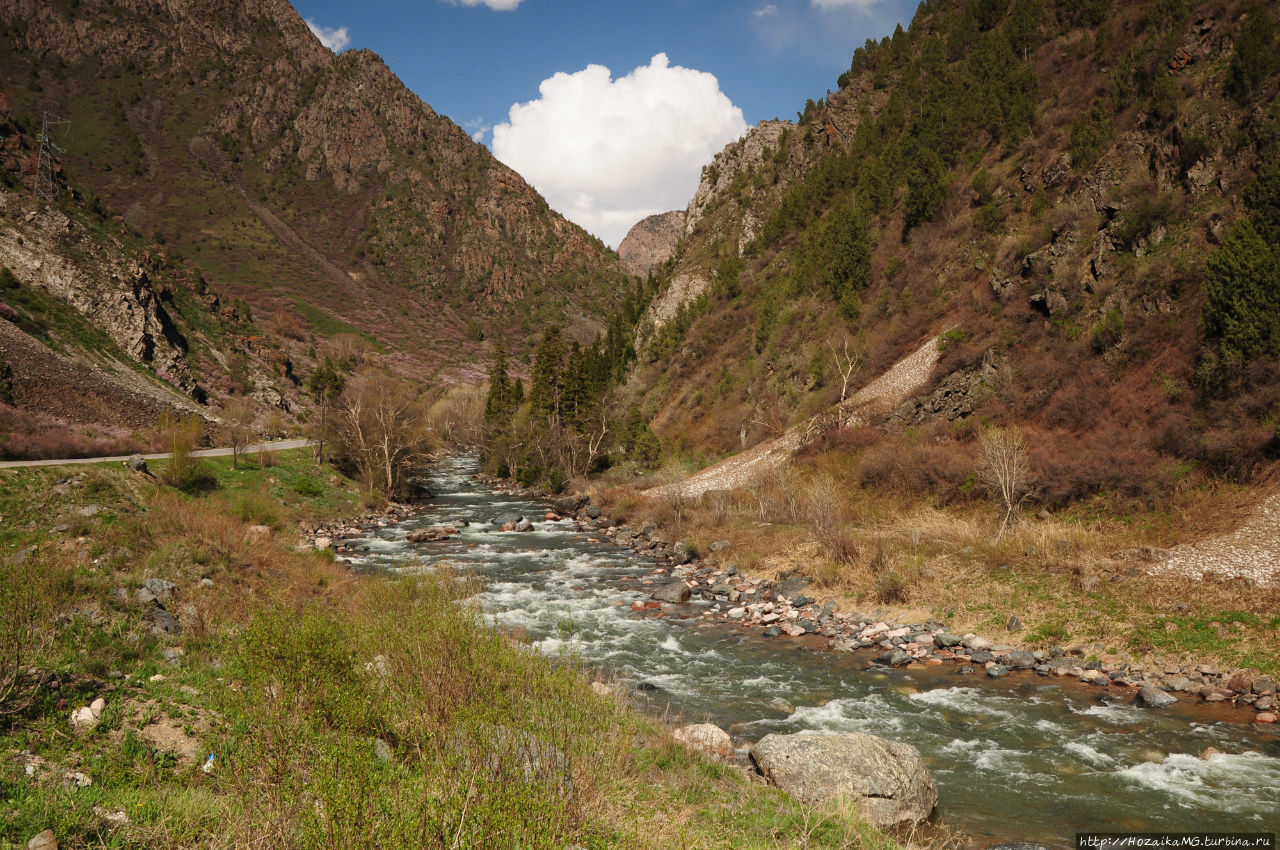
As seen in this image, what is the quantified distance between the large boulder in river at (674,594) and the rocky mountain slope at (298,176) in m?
89.8

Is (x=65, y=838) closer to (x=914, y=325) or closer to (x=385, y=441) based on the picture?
Answer: (x=385, y=441)

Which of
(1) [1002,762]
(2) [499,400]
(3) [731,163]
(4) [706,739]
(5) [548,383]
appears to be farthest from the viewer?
(3) [731,163]

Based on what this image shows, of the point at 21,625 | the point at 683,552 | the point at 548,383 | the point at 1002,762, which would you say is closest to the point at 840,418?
the point at 683,552

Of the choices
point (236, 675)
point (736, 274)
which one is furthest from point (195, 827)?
point (736, 274)

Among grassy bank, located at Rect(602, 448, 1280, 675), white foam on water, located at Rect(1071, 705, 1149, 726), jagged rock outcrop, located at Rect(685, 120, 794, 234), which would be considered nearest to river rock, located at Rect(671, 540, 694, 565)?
grassy bank, located at Rect(602, 448, 1280, 675)

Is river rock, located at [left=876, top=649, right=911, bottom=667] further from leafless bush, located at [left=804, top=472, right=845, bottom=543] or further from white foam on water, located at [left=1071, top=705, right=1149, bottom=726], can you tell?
leafless bush, located at [left=804, top=472, right=845, bottom=543]

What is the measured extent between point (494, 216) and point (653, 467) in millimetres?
129286

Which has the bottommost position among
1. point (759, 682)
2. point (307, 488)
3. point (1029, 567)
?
point (759, 682)

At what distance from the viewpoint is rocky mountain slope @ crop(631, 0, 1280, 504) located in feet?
76.3

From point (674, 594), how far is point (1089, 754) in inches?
555

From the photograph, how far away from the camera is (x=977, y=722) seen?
44.1ft

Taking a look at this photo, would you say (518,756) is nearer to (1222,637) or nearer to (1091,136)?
(1222,637)

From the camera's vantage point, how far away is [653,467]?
52.0 m

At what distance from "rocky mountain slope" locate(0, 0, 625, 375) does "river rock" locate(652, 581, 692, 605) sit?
89.8m
